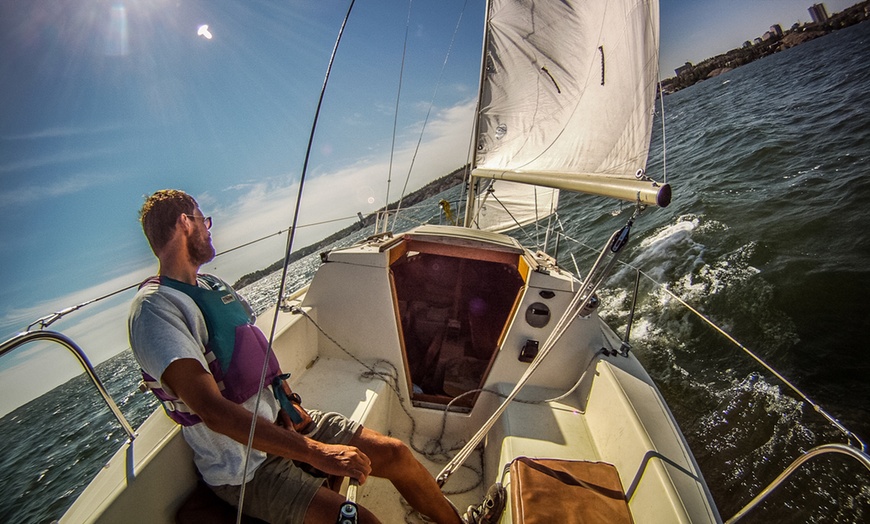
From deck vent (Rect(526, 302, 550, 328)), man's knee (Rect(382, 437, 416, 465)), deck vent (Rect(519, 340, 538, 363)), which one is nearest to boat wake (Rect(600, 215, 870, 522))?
deck vent (Rect(526, 302, 550, 328))

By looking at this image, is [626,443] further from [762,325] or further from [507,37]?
[507,37]

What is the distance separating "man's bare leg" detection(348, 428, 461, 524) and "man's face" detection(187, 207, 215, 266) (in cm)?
119

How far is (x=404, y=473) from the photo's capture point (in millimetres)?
1871

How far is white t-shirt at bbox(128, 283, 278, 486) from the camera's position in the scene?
123cm

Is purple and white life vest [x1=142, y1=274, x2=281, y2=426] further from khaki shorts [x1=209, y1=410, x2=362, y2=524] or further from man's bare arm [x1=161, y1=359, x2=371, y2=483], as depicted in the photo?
khaki shorts [x1=209, y1=410, x2=362, y2=524]

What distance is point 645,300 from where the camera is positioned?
5957mm

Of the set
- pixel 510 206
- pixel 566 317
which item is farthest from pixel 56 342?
pixel 510 206

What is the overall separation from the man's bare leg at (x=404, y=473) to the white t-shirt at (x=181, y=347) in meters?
0.54

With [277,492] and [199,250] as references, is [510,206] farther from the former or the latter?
[277,492]

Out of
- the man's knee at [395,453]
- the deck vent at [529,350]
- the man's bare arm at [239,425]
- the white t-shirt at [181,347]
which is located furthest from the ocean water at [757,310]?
the white t-shirt at [181,347]

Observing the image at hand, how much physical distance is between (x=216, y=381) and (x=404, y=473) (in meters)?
1.04

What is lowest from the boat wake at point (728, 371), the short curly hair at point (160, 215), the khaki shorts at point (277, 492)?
the boat wake at point (728, 371)

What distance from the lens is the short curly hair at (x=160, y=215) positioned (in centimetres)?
145

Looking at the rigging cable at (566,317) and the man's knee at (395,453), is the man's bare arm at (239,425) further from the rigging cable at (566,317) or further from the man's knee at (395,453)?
the rigging cable at (566,317)
